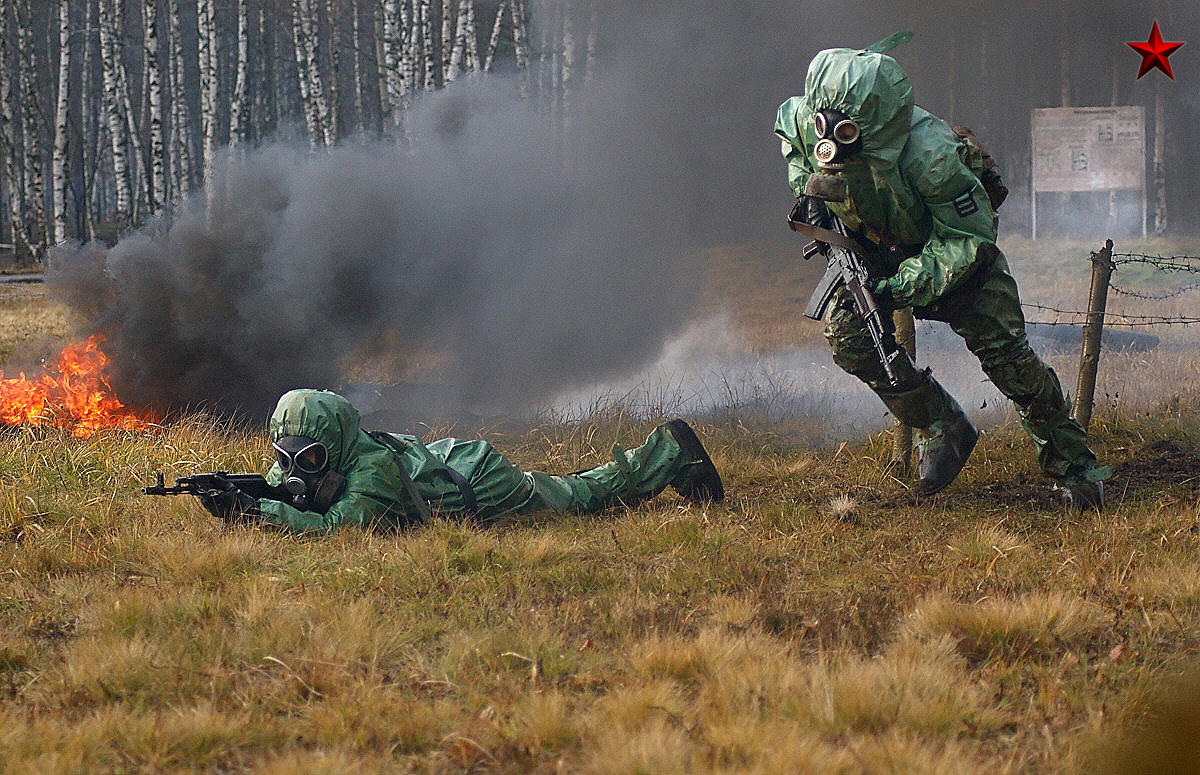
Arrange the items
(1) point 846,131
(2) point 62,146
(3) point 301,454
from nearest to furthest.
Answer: (3) point 301,454
(1) point 846,131
(2) point 62,146

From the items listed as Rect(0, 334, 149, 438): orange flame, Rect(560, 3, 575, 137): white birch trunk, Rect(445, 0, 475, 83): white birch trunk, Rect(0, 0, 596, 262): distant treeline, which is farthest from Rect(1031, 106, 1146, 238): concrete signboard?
Rect(0, 334, 149, 438): orange flame

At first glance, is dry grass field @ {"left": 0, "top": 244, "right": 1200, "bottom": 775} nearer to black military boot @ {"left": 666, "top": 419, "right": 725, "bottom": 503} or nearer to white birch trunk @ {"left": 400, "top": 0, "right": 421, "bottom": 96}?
black military boot @ {"left": 666, "top": 419, "right": 725, "bottom": 503}

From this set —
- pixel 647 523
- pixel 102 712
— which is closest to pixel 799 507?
pixel 647 523

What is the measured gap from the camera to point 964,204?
16.0ft

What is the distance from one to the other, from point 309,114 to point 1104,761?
17.7m

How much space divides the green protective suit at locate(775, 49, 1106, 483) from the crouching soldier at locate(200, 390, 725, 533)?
99 centimetres

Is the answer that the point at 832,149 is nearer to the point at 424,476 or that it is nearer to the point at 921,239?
the point at 921,239

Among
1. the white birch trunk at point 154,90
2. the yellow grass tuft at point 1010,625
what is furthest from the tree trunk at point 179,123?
the yellow grass tuft at point 1010,625

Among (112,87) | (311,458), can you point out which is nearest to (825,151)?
(311,458)

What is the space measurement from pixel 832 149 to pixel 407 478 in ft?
7.52

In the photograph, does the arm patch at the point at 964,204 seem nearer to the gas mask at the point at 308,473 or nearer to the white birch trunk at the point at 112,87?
the gas mask at the point at 308,473

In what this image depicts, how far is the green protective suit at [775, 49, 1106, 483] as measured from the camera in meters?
4.85

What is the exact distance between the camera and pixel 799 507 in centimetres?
544

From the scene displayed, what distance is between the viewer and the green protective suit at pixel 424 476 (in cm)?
468
